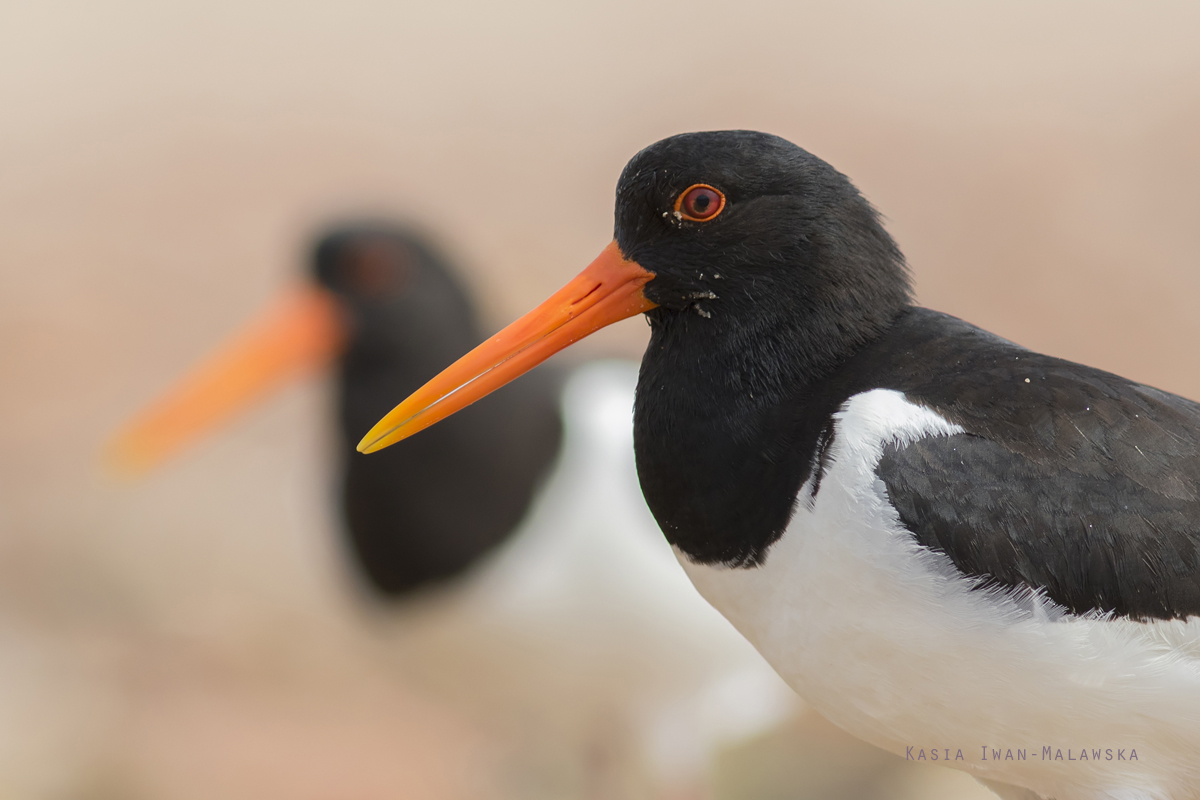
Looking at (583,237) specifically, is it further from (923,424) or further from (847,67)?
(923,424)

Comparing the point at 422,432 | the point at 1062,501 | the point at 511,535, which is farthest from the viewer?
the point at 422,432

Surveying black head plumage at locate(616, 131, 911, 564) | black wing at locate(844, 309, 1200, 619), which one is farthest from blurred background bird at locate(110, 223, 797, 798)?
black wing at locate(844, 309, 1200, 619)

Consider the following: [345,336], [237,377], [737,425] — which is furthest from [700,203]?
[237,377]

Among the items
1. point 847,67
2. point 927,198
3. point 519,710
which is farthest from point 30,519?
point 847,67

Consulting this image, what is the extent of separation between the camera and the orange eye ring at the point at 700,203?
2191 millimetres

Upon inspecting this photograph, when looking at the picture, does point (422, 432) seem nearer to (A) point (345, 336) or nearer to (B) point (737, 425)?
(A) point (345, 336)

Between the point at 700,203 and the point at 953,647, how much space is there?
3.09 ft

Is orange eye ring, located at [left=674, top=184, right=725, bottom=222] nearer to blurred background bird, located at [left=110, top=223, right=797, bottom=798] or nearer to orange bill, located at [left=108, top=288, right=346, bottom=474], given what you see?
blurred background bird, located at [left=110, top=223, right=797, bottom=798]

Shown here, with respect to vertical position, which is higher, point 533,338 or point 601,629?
point 533,338

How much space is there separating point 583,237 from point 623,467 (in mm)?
4493

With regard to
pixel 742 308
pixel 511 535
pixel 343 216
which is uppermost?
pixel 343 216

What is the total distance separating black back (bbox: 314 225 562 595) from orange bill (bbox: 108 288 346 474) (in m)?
0.12

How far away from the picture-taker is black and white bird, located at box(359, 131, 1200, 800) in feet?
6.22

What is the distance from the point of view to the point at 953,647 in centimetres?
193
